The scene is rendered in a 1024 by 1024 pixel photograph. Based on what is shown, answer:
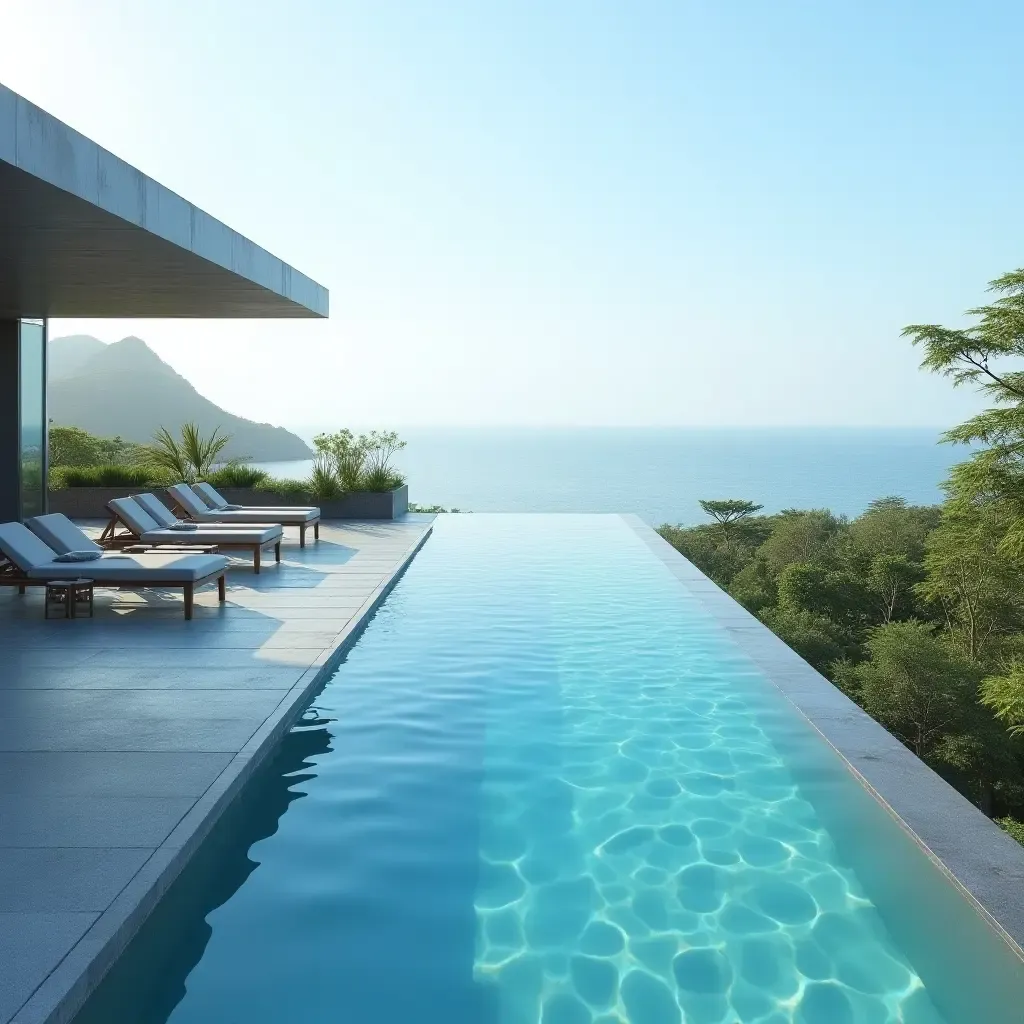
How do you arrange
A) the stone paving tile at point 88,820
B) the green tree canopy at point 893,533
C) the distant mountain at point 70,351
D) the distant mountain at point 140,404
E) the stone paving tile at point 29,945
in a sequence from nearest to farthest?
the stone paving tile at point 29,945 → the stone paving tile at point 88,820 → the green tree canopy at point 893,533 → the distant mountain at point 140,404 → the distant mountain at point 70,351

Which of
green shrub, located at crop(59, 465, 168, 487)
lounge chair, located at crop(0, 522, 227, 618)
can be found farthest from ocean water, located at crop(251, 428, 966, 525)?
lounge chair, located at crop(0, 522, 227, 618)

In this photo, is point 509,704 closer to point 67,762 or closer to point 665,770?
point 665,770

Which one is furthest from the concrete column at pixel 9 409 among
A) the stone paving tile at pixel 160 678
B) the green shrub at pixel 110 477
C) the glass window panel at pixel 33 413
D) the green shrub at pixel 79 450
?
the green shrub at pixel 79 450

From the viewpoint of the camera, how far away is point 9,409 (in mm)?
13062

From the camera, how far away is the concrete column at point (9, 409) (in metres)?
13.0

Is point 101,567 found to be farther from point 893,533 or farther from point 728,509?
point 728,509

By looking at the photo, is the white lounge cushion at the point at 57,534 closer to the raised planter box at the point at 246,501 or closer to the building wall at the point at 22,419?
the building wall at the point at 22,419

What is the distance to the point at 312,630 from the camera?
7777 mm

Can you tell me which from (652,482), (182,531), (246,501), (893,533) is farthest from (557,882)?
(652,482)

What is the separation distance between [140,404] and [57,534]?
57160 mm

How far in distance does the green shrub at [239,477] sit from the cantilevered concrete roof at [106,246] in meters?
4.35

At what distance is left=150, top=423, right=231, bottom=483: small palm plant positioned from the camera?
17266 mm

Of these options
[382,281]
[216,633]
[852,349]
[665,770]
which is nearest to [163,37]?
[216,633]

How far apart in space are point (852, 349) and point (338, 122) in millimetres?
34665
